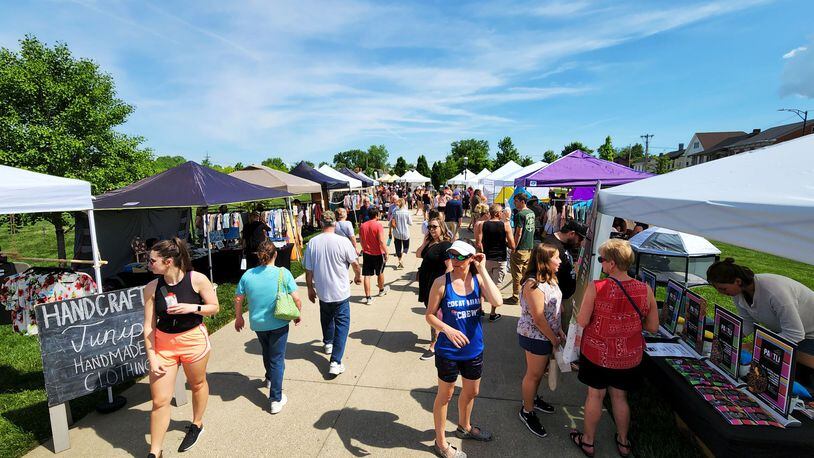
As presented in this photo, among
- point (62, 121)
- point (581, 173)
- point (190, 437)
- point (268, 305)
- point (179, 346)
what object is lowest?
point (190, 437)

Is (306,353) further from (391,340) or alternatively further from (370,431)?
(370,431)

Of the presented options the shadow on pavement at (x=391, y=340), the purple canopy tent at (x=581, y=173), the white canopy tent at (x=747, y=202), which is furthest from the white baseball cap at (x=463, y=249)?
the purple canopy tent at (x=581, y=173)

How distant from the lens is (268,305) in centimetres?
331

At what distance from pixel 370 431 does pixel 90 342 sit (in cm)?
269

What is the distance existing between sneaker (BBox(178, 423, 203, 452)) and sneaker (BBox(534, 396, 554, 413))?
124 inches

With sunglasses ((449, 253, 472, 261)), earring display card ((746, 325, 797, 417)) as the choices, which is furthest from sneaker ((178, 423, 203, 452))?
earring display card ((746, 325, 797, 417))

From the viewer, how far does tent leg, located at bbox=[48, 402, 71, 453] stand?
2992mm

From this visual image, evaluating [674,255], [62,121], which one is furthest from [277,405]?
[62,121]

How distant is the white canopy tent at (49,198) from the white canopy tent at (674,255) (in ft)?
27.7

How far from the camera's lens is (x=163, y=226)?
1073 cm

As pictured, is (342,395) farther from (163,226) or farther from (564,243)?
(163,226)

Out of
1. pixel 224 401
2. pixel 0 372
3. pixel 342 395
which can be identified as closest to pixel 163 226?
pixel 0 372

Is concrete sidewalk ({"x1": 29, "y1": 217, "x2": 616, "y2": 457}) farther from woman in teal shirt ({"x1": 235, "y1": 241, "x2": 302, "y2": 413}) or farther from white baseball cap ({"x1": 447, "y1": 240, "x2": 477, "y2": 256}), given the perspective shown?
white baseball cap ({"x1": 447, "y1": 240, "x2": 477, "y2": 256})

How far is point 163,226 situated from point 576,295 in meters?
11.5
